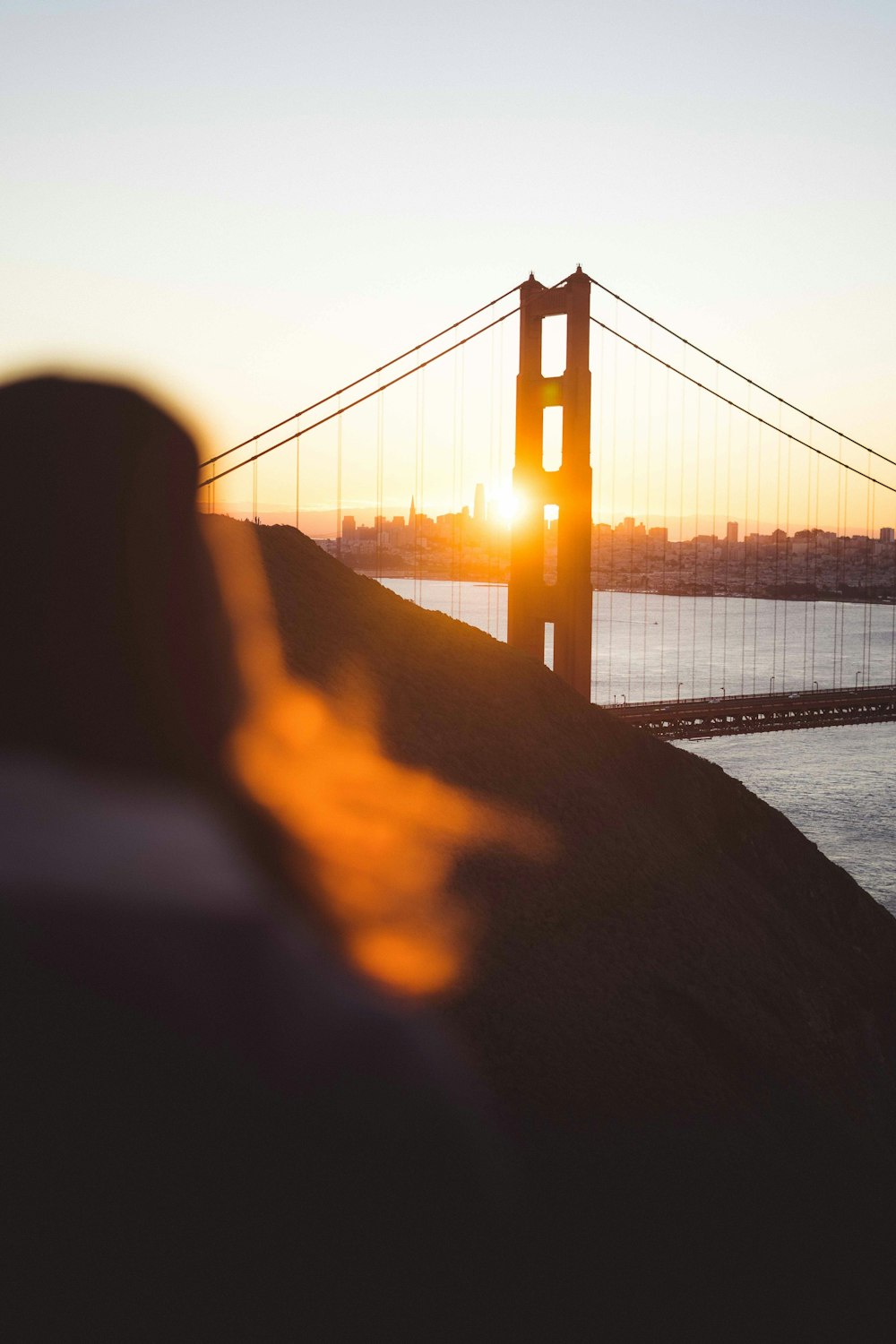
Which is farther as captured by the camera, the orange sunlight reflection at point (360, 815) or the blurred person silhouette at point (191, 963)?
the orange sunlight reflection at point (360, 815)

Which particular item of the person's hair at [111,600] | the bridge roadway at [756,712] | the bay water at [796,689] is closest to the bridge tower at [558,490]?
the person's hair at [111,600]

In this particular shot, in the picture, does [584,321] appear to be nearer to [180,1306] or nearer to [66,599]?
[66,599]

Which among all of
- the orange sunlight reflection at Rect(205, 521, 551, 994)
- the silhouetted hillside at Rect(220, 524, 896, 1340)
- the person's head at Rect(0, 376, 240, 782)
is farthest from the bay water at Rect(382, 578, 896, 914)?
the person's head at Rect(0, 376, 240, 782)

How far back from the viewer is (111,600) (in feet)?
38.7

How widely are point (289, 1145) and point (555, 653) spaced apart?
18938 mm

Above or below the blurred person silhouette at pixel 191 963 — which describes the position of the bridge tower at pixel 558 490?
above

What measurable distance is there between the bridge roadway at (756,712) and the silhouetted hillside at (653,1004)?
103ft

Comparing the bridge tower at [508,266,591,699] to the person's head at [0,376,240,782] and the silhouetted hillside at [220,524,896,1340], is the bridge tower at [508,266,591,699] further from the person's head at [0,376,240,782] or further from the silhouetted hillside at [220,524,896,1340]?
the person's head at [0,376,240,782]

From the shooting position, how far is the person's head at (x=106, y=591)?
430 inches

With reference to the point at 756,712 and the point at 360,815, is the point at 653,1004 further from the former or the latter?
the point at 756,712

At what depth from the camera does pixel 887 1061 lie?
14.3m

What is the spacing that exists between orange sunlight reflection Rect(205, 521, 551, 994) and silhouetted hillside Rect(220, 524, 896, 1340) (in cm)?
40

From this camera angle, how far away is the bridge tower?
83.4ft

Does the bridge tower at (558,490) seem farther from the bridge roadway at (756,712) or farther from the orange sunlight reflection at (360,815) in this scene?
the bridge roadway at (756,712)
